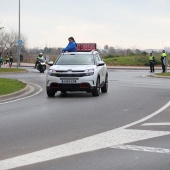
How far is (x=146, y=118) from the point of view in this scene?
11.8m

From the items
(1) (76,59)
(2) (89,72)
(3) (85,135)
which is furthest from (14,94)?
(3) (85,135)

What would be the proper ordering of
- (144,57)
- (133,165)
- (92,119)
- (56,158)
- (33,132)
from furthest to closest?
(144,57) → (92,119) → (33,132) → (56,158) → (133,165)

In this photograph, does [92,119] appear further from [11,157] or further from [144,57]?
[144,57]

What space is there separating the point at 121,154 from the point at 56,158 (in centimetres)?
100

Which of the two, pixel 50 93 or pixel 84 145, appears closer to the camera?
pixel 84 145

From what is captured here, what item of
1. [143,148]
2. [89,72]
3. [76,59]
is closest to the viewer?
[143,148]

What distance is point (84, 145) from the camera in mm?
8359

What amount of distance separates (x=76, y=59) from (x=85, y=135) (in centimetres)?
940

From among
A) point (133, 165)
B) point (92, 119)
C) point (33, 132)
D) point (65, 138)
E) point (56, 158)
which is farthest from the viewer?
point (92, 119)

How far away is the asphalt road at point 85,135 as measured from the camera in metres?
7.12

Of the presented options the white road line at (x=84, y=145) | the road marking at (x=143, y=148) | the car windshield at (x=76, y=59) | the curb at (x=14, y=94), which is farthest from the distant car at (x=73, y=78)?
the road marking at (x=143, y=148)

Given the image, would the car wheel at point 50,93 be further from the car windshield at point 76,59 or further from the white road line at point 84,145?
the white road line at point 84,145

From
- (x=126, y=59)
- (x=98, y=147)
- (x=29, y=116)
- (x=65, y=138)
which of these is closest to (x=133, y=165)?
(x=98, y=147)

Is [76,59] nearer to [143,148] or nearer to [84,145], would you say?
[84,145]
